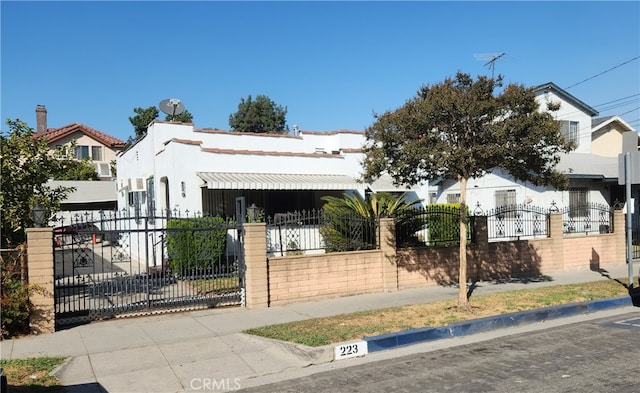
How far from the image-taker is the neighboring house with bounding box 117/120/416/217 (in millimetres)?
15219

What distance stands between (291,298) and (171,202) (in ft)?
22.4

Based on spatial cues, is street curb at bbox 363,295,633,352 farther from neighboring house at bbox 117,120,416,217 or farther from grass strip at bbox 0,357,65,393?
neighboring house at bbox 117,120,416,217

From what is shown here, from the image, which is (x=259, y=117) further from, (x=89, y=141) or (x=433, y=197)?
(x=433, y=197)

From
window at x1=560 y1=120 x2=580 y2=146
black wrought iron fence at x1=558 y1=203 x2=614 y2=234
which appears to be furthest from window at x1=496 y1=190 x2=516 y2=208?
window at x1=560 y1=120 x2=580 y2=146

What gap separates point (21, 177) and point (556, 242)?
1376 cm

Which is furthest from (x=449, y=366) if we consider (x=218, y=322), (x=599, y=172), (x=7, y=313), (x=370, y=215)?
(x=599, y=172)

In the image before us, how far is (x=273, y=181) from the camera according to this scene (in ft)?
50.5

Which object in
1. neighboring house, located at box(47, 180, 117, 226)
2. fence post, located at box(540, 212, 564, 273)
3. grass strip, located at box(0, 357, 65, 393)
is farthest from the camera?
neighboring house, located at box(47, 180, 117, 226)

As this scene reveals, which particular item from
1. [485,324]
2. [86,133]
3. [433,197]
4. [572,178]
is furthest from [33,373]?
[86,133]

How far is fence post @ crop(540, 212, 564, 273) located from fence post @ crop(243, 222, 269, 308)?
8.97 meters

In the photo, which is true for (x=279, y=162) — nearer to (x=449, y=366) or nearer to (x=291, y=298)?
(x=291, y=298)

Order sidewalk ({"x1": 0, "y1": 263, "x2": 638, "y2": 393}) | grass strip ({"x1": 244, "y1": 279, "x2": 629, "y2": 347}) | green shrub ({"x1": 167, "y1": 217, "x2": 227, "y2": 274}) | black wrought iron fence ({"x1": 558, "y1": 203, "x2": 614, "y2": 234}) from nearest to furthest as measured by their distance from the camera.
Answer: sidewalk ({"x1": 0, "y1": 263, "x2": 638, "y2": 393})
grass strip ({"x1": 244, "y1": 279, "x2": 629, "y2": 347})
green shrub ({"x1": 167, "y1": 217, "x2": 227, "y2": 274})
black wrought iron fence ({"x1": 558, "y1": 203, "x2": 614, "y2": 234})

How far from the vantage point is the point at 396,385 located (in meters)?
5.77

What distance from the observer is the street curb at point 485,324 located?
24.6 feet
